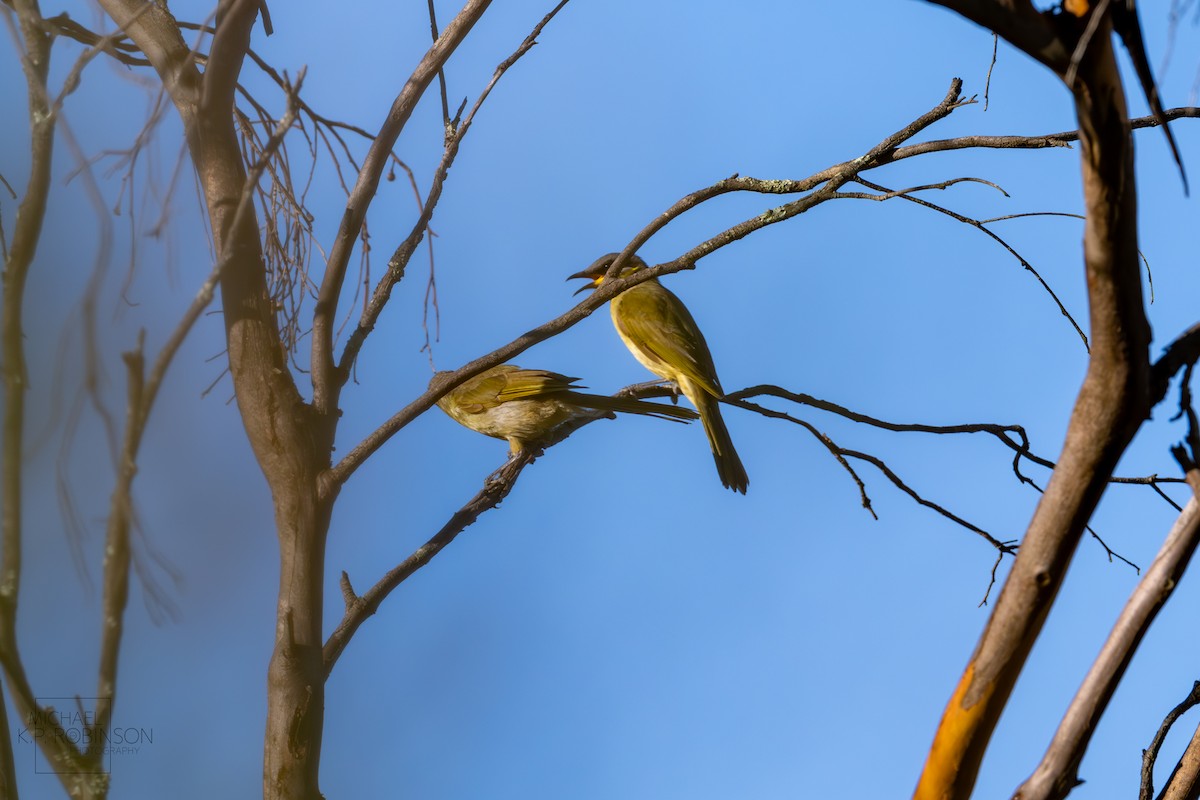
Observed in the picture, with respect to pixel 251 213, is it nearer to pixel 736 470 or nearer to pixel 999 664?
pixel 999 664

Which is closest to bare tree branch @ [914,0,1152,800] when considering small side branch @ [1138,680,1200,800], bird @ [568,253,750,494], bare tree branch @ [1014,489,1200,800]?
bare tree branch @ [1014,489,1200,800]

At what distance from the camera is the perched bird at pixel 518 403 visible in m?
5.06

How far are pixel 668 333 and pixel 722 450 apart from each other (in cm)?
84

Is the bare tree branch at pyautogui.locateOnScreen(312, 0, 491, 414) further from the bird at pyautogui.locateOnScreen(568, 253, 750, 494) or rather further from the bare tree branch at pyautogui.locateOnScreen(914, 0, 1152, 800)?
the bare tree branch at pyautogui.locateOnScreen(914, 0, 1152, 800)

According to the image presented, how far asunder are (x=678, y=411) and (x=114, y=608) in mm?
3164

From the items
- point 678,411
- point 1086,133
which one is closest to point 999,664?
point 1086,133

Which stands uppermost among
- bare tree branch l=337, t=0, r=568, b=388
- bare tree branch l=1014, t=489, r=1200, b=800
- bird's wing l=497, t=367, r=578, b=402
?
bird's wing l=497, t=367, r=578, b=402

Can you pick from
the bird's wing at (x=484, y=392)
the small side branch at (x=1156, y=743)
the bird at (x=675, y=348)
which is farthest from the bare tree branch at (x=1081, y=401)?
the bird's wing at (x=484, y=392)

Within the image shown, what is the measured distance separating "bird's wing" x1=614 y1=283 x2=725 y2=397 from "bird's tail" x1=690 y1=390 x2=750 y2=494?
93 millimetres

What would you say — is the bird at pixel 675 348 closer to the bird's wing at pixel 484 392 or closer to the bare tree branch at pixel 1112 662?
the bird's wing at pixel 484 392

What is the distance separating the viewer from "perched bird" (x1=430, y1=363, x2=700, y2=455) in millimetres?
5062

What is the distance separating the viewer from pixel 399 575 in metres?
2.87

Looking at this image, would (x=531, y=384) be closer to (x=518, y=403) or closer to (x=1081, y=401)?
(x=518, y=403)

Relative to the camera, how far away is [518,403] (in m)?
5.24
